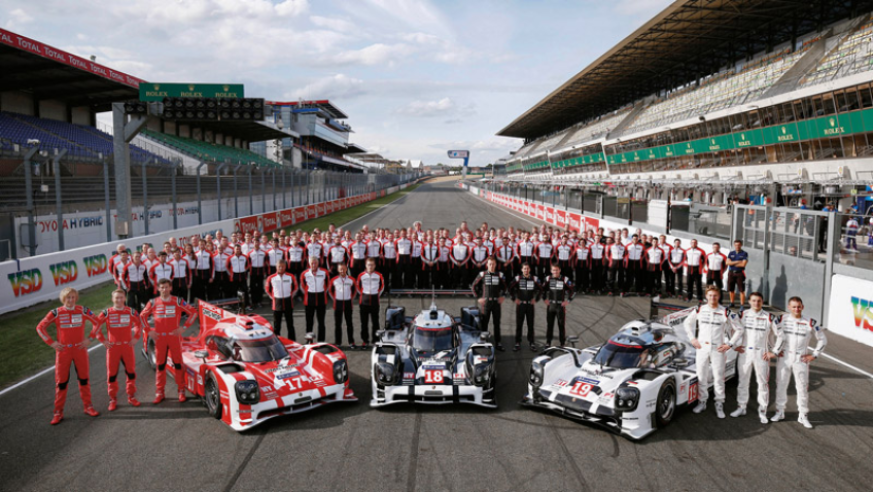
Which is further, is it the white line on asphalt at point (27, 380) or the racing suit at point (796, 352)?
the white line on asphalt at point (27, 380)

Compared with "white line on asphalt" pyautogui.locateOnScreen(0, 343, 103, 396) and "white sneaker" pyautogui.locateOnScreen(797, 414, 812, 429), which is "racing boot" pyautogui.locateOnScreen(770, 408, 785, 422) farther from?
"white line on asphalt" pyautogui.locateOnScreen(0, 343, 103, 396)

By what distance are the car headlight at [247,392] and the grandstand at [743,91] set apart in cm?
2574

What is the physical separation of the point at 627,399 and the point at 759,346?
1.99 metres

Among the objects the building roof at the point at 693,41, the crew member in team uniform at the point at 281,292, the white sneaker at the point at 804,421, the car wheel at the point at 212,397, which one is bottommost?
the white sneaker at the point at 804,421

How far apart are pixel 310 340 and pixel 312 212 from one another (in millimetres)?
30736

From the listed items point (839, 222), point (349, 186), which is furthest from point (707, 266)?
point (349, 186)


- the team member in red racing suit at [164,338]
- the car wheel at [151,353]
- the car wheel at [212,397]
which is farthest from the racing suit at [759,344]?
the car wheel at [151,353]

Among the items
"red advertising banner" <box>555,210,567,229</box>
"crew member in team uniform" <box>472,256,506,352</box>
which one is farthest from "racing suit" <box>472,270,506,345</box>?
"red advertising banner" <box>555,210,567,229</box>

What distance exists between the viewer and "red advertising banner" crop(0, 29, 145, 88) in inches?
873

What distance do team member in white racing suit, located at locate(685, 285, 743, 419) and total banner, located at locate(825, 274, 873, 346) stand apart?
5.34 metres

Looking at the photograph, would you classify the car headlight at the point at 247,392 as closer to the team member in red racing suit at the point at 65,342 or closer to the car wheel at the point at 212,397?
the car wheel at the point at 212,397

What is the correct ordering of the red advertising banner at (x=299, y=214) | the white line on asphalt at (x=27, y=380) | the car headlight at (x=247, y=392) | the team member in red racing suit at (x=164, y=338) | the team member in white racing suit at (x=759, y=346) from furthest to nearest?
the red advertising banner at (x=299, y=214), the white line on asphalt at (x=27, y=380), the team member in red racing suit at (x=164, y=338), the team member in white racing suit at (x=759, y=346), the car headlight at (x=247, y=392)

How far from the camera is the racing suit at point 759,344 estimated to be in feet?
22.7

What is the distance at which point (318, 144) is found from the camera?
94.8 meters
